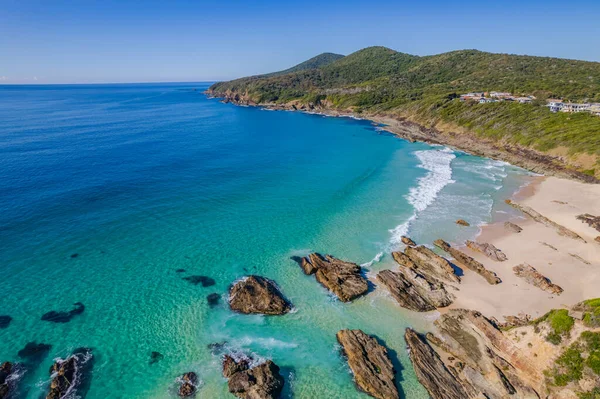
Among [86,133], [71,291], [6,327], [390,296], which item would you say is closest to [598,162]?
[390,296]

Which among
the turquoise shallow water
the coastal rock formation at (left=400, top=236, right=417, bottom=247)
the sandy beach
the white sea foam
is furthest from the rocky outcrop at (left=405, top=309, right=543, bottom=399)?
the white sea foam

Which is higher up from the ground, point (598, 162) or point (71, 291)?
point (598, 162)

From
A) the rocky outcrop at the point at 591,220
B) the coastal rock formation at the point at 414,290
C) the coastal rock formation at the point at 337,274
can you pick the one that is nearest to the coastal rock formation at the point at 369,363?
the coastal rock formation at the point at 337,274

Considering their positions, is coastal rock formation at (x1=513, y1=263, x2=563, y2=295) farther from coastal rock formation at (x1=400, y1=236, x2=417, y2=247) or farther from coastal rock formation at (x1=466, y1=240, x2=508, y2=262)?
coastal rock formation at (x1=400, y1=236, x2=417, y2=247)

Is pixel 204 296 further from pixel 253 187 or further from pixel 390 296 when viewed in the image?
pixel 253 187

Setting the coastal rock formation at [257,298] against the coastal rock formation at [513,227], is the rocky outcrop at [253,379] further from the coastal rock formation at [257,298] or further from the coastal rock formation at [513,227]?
the coastal rock formation at [513,227]

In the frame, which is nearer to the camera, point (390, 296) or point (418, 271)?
point (390, 296)
